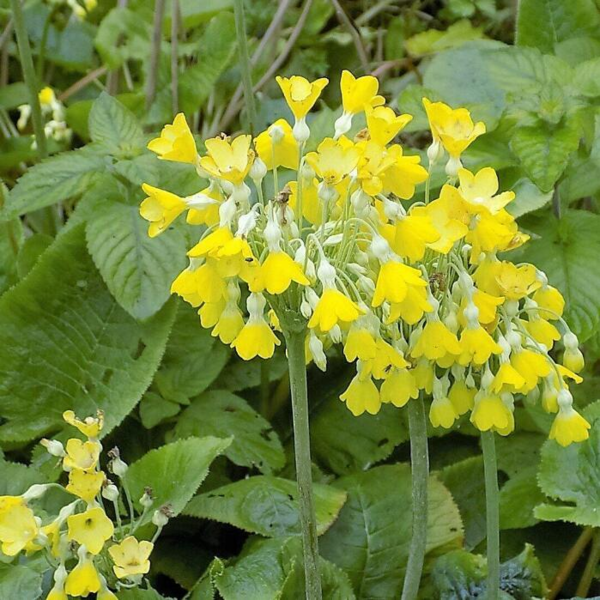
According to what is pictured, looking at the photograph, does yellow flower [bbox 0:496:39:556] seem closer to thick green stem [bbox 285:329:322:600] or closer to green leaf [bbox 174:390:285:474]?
thick green stem [bbox 285:329:322:600]

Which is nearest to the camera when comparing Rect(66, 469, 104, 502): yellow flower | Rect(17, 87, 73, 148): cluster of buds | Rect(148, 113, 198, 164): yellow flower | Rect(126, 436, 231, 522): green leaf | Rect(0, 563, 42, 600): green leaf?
Rect(148, 113, 198, 164): yellow flower

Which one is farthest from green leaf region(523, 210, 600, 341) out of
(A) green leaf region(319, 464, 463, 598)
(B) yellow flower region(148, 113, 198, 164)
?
(B) yellow flower region(148, 113, 198, 164)

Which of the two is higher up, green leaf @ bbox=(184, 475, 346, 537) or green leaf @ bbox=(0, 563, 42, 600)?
green leaf @ bbox=(0, 563, 42, 600)

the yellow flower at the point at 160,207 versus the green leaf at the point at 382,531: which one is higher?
the yellow flower at the point at 160,207

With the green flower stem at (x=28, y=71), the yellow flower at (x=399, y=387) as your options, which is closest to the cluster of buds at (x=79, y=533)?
the yellow flower at (x=399, y=387)

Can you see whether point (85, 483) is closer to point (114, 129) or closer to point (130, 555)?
Result: point (130, 555)

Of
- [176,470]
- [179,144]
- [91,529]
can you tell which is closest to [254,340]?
[179,144]

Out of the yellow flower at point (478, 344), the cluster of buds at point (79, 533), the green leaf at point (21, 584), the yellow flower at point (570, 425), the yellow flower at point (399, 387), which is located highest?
the yellow flower at point (478, 344)

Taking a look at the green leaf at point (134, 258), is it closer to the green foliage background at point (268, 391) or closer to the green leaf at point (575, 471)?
the green foliage background at point (268, 391)
